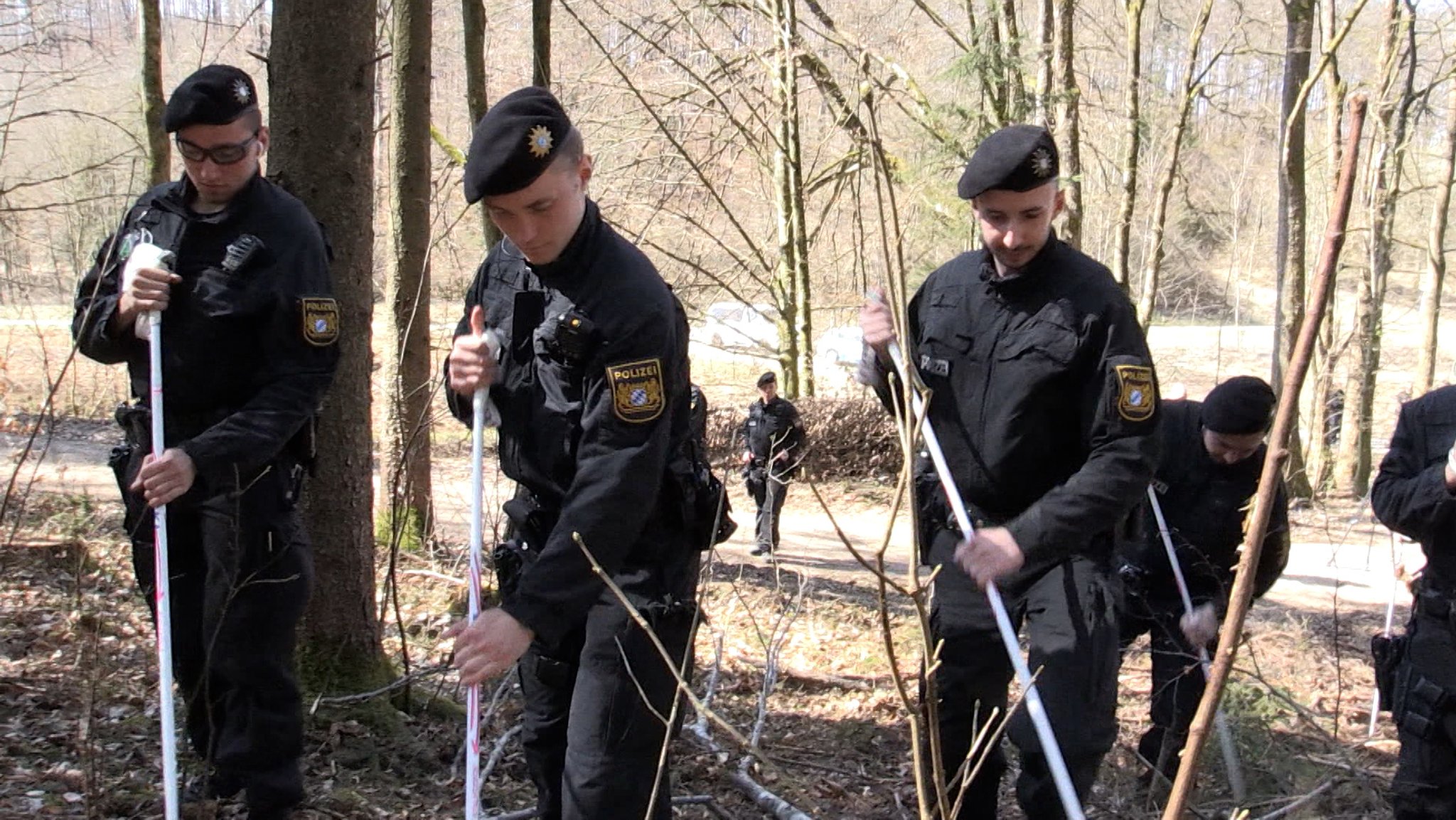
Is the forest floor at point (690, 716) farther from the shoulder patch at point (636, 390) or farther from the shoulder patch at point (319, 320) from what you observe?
the shoulder patch at point (319, 320)

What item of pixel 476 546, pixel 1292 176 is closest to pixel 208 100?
pixel 476 546

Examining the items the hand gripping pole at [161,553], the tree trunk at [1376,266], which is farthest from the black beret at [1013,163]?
the tree trunk at [1376,266]

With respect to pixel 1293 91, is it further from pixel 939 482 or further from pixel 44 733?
pixel 44 733

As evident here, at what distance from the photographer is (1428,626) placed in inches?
153

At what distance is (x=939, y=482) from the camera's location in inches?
141

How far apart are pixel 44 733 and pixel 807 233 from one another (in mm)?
15587

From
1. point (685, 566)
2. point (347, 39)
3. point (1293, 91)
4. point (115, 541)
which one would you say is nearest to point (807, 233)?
point (1293, 91)

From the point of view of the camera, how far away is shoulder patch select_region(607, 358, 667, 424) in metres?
2.58

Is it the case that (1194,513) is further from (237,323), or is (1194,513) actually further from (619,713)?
(237,323)

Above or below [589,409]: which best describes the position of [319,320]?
above

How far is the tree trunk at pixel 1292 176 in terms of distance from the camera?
14797 mm

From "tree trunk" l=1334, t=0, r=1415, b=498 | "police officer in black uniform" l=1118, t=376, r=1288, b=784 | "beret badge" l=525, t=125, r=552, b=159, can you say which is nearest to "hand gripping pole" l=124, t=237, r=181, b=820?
"beret badge" l=525, t=125, r=552, b=159

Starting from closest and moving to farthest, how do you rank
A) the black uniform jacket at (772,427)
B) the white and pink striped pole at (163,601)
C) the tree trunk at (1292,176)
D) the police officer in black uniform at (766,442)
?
the white and pink striped pole at (163,601), the police officer in black uniform at (766,442), the black uniform jacket at (772,427), the tree trunk at (1292,176)

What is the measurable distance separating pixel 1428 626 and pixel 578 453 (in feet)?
9.76
